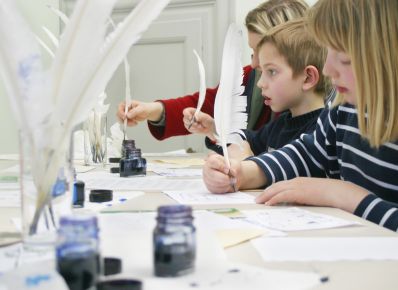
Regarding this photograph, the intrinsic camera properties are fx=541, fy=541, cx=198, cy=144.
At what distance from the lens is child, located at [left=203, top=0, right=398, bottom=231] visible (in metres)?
0.96

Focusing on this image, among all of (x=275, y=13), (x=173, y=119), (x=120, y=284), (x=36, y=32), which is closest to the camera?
(x=120, y=284)

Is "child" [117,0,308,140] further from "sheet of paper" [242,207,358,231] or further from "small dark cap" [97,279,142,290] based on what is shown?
"small dark cap" [97,279,142,290]

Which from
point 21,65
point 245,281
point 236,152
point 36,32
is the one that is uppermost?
point 36,32

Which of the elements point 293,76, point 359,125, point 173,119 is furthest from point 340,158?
Result: point 173,119

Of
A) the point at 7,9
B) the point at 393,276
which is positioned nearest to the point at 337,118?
the point at 393,276

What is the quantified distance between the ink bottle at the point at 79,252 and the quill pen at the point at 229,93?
631 millimetres

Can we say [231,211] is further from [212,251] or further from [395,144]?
[395,144]

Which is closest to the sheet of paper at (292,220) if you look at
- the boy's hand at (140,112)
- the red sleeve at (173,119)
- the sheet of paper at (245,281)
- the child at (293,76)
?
the sheet of paper at (245,281)

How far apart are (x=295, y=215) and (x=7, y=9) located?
53 cm

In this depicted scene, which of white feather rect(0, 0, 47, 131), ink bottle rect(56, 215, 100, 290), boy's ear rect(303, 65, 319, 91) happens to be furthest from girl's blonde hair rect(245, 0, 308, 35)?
ink bottle rect(56, 215, 100, 290)

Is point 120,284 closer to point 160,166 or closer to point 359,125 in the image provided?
point 359,125

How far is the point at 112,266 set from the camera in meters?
0.53

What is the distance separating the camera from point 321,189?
38.1 inches

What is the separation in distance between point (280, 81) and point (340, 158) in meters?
0.45
